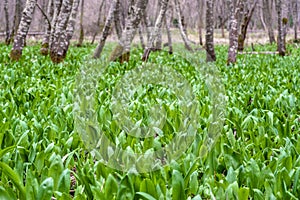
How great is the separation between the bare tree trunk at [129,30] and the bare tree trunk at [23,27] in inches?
85.6

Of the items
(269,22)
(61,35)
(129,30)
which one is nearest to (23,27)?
(61,35)

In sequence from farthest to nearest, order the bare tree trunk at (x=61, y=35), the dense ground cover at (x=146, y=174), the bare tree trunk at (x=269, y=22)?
the bare tree trunk at (x=269, y=22)
the bare tree trunk at (x=61, y=35)
the dense ground cover at (x=146, y=174)

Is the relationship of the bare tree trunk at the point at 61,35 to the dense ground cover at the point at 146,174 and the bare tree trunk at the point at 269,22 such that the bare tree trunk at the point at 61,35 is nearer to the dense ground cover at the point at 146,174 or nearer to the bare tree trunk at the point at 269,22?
the dense ground cover at the point at 146,174

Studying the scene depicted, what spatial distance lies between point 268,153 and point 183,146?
61 cm

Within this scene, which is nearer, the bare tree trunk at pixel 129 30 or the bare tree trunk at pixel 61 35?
the bare tree trunk at pixel 129 30

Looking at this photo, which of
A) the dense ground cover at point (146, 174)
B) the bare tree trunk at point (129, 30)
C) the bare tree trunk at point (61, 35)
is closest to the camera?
the dense ground cover at point (146, 174)

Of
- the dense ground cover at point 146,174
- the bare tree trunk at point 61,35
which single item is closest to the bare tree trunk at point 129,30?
the bare tree trunk at point 61,35

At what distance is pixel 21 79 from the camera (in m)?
6.66

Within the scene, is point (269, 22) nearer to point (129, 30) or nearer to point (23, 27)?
point (129, 30)

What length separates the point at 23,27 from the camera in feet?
32.9

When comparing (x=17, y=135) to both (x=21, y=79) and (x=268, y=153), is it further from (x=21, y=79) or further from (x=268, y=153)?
(x=21, y=79)

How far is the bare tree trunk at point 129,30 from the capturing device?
9.77 meters

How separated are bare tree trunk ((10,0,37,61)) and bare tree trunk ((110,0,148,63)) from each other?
2.17 m

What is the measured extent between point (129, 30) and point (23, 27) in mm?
2565
